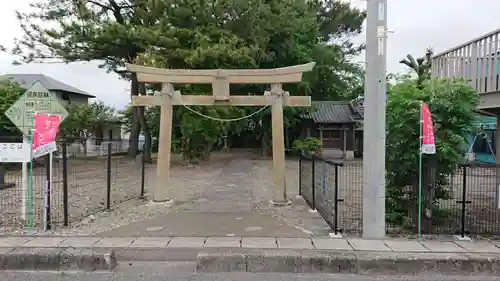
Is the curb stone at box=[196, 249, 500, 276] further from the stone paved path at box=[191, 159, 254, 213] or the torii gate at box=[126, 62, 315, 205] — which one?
the torii gate at box=[126, 62, 315, 205]

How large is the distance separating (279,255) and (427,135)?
2.68 metres

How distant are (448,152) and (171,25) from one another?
13.6 metres

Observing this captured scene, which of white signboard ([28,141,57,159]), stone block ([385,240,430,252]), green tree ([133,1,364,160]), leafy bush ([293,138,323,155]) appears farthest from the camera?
leafy bush ([293,138,323,155])

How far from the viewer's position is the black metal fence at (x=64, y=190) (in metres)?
Result: 6.73

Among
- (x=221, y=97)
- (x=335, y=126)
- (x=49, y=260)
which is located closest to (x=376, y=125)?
(x=221, y=97)

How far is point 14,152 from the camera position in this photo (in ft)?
22.1

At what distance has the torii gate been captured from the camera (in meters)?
9.02

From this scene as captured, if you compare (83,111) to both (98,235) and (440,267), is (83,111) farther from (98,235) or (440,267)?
(440,267)

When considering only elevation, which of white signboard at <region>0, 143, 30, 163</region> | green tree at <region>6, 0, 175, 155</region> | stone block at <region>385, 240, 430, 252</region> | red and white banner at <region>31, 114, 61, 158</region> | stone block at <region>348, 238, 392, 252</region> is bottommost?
stone block at <region>348, 238, 392, 252</region>

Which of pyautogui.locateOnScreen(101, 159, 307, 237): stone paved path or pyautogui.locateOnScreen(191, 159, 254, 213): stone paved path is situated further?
pyautogui.locateOnScreen(191, 159, 254, 213): stone paved path

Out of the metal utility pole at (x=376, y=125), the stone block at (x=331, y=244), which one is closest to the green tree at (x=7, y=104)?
the stone block at (x=331, y=244)

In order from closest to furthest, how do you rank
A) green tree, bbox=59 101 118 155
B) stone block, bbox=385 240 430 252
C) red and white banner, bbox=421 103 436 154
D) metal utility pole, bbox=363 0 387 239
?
stone block, bbox=385 240 430 252
red and white banner, bbox=421 103 436 154
metal utility pole, bbox=363 0 387 239
green tree, bbox=59 101 118 155

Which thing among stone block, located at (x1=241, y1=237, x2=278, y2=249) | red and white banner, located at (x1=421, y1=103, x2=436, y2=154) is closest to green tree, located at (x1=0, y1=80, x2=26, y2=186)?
stone block, located at (x1=241, y1=237, x2=278, y2=249)

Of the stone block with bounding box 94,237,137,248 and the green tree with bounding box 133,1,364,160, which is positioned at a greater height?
the green tree with bounding box 133,1,364,160
